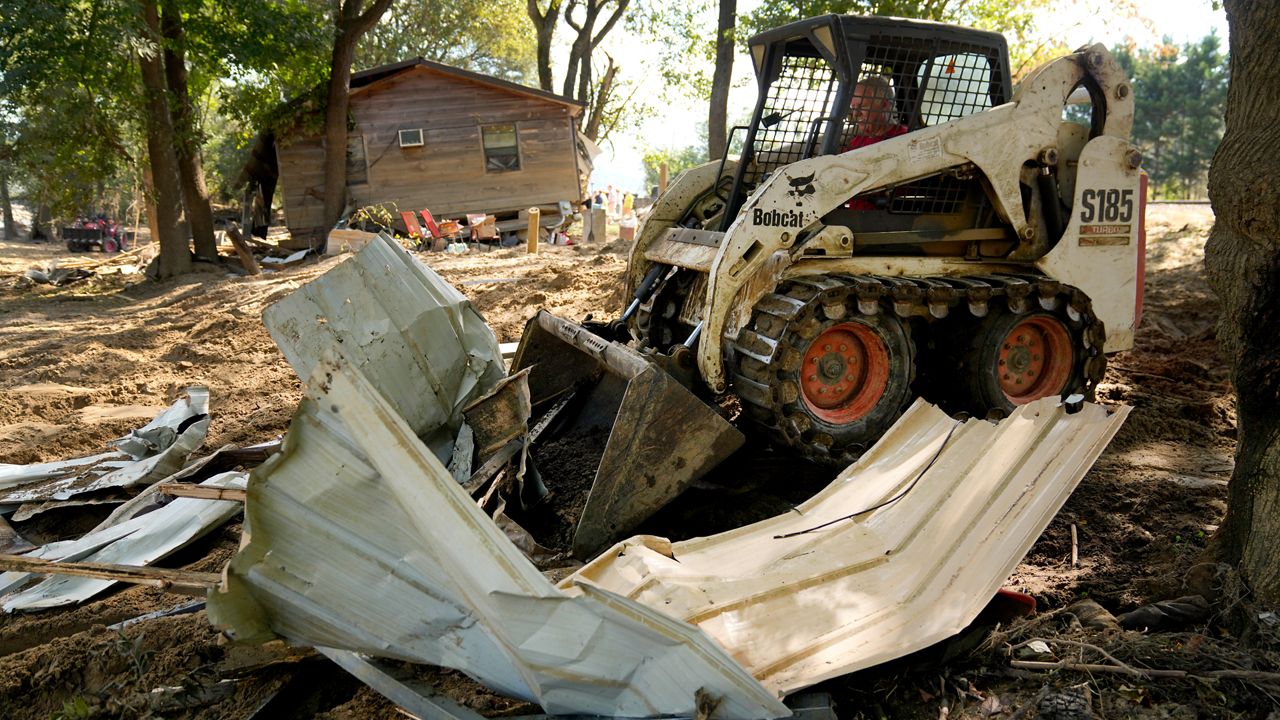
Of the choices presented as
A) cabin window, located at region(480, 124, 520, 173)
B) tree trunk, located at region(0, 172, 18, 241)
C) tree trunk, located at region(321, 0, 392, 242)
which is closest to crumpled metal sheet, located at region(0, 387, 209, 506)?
tree trunk, located at region(321, 0, 392, 242)

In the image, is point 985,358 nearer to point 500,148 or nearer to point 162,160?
point 162,160

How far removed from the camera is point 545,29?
986 inches

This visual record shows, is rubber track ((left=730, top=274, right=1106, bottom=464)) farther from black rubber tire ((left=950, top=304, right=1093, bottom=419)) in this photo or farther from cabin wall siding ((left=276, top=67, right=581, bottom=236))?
cabin wall siding ((left=276, top=67, right=581, bottom=236))

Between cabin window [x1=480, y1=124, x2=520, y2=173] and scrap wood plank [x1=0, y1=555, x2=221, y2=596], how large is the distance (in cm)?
1857

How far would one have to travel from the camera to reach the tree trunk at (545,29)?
80.8ft

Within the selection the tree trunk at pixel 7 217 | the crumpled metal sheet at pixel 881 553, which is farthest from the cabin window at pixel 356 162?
the tree trunk at pixel 7 217

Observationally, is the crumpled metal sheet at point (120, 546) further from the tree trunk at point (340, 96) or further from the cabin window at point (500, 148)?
the cabin window at point (500, 148)

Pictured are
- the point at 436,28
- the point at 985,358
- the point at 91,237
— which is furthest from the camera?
the point at 436,28

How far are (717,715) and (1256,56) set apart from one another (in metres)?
3.31

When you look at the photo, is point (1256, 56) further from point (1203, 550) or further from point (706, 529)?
point (706, 529)

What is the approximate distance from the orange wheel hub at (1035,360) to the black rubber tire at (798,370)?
111 centimetres

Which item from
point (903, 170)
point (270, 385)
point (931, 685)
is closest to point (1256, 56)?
point (903, 170)

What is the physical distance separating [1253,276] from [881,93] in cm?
270

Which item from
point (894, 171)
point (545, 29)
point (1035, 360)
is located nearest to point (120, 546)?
point (894, 171)
